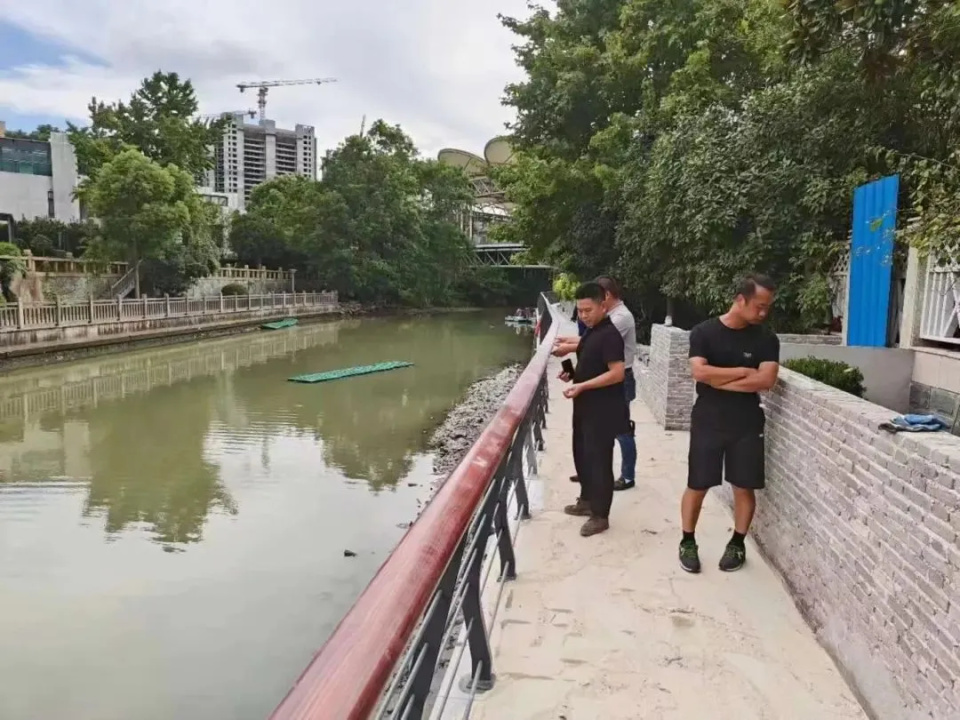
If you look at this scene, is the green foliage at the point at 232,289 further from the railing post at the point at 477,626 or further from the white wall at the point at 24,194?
the railing post at the point at 477,626

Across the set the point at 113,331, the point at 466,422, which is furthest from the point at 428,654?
the point at 113,331

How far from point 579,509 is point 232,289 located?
30.5 meters

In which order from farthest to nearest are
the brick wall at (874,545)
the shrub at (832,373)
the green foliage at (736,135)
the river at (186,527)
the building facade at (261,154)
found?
the building facade at (261,154) → the shrub at (832,373) → the green foliage at (736,135) → the river at (186,527) → the brick wall at (874,545)

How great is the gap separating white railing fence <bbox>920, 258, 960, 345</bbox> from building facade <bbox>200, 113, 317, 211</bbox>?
284ft

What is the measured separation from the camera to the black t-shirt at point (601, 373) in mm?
3668

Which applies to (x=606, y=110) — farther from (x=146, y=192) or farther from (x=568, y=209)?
(x=146, y=192)

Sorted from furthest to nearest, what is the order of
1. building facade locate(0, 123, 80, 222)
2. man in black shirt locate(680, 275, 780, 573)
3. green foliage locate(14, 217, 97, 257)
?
building facade locate(0, 123, 80, 222)
green foliage locate(14, 217, 97, 257)
man in black shirt locate(680, 275, 780, 573)

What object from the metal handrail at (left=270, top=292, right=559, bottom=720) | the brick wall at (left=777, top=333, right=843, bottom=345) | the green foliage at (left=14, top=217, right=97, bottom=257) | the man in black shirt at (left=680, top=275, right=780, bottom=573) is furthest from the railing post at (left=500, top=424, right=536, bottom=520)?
the green foliage at (left=14, top=217, right=97, bottom=257)

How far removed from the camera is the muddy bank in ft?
34.6

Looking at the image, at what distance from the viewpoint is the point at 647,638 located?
277 cm

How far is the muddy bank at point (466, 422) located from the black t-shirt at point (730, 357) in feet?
16.0

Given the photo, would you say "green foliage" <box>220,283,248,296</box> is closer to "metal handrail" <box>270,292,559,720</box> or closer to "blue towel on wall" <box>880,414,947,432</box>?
"metal handrail" <box>270,292,559,720</box>

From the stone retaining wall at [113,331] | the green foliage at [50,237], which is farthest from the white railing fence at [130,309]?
the green foliage at [50,237]

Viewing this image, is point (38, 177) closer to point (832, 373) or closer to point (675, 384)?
point (675, 384)
